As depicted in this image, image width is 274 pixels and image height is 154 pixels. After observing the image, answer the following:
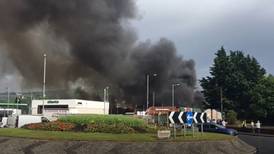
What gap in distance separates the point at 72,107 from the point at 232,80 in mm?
44428

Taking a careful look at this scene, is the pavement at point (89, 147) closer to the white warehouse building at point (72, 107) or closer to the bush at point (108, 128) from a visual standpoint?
the bush at point (108, 128)

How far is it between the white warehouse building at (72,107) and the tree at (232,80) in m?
29.8

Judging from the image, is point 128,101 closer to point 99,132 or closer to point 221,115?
point 221,115

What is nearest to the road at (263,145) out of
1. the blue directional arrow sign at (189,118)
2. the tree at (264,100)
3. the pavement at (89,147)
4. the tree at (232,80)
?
the blue directional arrow sign at (189,118)

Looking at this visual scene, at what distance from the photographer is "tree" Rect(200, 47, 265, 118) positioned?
118750 mm

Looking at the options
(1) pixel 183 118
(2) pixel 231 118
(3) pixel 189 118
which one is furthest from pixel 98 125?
(2) pixel 231 118

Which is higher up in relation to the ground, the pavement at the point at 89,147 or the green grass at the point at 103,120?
the green grass at the point at 103,120

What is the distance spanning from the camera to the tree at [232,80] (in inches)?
4675

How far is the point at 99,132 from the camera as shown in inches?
1229

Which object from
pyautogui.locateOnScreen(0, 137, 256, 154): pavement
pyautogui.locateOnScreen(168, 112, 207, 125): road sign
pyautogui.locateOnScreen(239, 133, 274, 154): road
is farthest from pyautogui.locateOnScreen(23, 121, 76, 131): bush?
pyautogui.locateOnScreen(239, 133, 274, 154): road

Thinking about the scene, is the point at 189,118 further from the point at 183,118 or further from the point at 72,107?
the point at 72,107

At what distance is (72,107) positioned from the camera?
126 m

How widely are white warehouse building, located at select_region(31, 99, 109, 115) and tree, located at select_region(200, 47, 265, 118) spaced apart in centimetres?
2981

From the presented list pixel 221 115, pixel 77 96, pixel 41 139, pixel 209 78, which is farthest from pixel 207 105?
pixel 41 139
